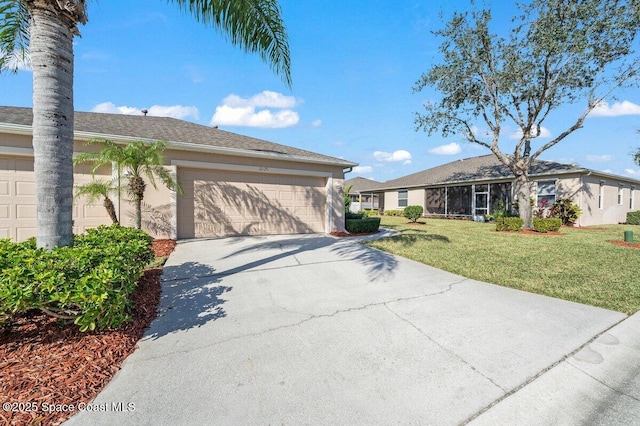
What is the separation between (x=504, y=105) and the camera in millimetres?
13781

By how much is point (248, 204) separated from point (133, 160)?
12.4 ft

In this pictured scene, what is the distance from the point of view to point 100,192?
6.93 m

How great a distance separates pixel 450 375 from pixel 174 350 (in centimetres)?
274

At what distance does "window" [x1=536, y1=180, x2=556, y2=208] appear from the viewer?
15586 millimetres

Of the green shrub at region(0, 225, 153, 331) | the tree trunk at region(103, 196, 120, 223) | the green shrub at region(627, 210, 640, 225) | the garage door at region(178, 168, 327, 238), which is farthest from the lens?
the green shrub at region(627, 210, 640, 225)

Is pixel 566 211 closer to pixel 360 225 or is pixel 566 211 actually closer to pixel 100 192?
pixel 360 225

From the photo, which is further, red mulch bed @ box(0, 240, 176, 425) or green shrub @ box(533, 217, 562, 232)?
Result: green shrub @ box(533, 217, 562, 232)

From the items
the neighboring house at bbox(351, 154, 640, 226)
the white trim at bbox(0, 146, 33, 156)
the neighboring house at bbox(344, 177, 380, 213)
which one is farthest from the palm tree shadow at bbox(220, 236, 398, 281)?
the neighboring house at bbox(344, 177, 380, 213)

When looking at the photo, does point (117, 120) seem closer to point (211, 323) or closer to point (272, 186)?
point (272, 186)

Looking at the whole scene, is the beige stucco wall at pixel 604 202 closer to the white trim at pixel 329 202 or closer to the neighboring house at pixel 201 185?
the neighboring house at pixel 201 185

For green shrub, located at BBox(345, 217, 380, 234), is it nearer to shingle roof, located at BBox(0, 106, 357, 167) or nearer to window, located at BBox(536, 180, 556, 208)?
shingle roof, located at BBox(0, 106, 357, 167)

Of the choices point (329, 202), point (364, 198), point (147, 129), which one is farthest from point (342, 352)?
point (364, 198)

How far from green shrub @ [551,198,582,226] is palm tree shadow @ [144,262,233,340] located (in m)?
18.6

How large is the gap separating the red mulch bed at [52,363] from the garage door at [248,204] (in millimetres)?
6072
